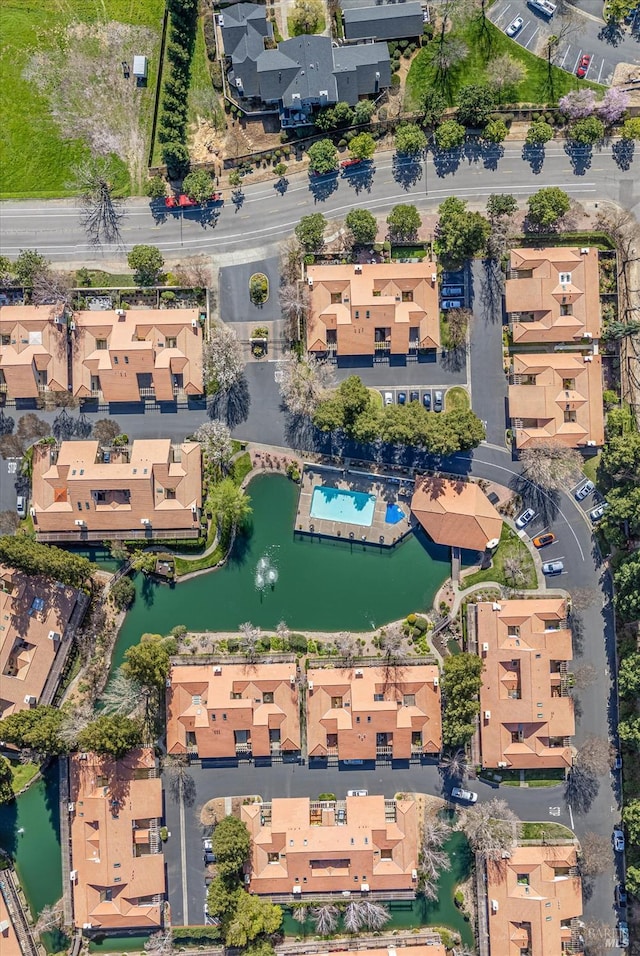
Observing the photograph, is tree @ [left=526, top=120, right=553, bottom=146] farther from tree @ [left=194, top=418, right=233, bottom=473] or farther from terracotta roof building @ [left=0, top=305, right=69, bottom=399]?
terracotta roof building @ [left=0, top=305, right=69, bottom=399]

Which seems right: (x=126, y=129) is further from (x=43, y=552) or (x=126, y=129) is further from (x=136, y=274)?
(x=43, y=552)

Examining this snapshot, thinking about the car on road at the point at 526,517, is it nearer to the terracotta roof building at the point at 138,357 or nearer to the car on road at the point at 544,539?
the car on road at the point at 544,539

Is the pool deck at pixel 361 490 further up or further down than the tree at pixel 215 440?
further down

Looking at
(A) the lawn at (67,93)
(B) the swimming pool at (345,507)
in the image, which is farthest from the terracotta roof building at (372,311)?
(A) the lawn at (67,93)

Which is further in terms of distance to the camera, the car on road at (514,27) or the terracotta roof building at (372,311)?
the car on road at (514,27)

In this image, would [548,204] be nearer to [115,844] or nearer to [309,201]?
[309,201]

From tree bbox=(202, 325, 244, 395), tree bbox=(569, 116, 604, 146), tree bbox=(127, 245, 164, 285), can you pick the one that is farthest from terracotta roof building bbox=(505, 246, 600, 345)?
tree bbox=(127, 245, 164, 285)

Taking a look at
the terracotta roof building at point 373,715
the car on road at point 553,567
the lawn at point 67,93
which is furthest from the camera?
the lawn at point 67,93
